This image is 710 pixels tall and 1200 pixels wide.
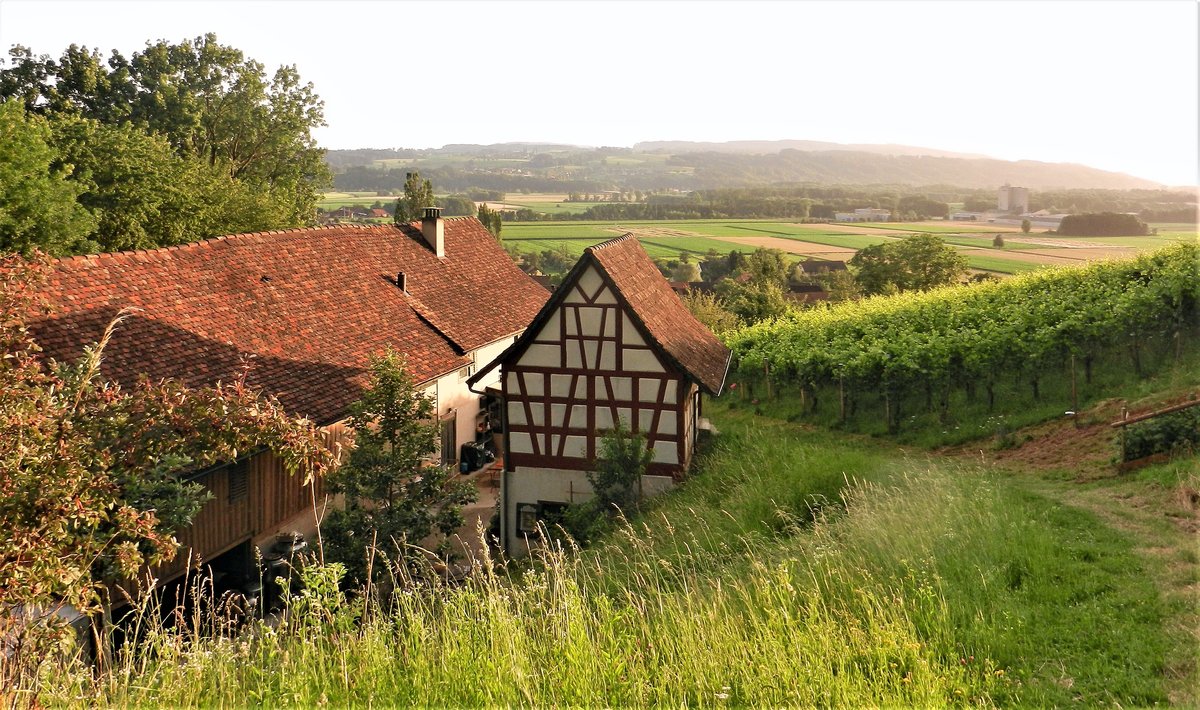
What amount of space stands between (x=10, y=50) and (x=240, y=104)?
9330 millimetres

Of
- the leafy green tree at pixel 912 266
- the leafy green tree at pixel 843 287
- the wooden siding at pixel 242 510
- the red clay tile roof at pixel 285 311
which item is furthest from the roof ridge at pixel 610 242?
the leafy green tree at pixel 912 266

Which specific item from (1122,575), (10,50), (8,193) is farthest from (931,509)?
(10,50)

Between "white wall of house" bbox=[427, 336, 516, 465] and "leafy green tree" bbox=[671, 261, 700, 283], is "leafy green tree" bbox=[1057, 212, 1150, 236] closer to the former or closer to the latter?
"leafy green tree" bbox=[671, 261, 700, 283]

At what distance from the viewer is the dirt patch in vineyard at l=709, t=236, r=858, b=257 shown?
73.3m

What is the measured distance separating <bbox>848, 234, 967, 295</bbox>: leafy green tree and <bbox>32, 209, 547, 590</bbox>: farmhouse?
29676mm

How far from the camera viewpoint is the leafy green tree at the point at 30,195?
870 inches

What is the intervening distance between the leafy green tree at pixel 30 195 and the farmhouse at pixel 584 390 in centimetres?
1342

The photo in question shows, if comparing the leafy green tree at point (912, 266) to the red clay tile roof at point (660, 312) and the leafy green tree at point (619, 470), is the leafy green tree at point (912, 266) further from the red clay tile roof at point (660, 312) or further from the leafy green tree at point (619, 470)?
the leafy green tree at point (619, 470)

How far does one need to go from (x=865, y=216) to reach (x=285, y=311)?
93.8 m

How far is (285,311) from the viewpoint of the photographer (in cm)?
1953

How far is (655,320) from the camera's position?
731 inches

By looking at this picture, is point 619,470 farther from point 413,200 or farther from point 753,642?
point 413,200

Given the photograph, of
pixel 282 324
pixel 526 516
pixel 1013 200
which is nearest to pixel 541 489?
pixel 526 516

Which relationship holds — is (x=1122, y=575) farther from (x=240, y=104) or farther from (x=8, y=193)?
(x=240, y=104)
